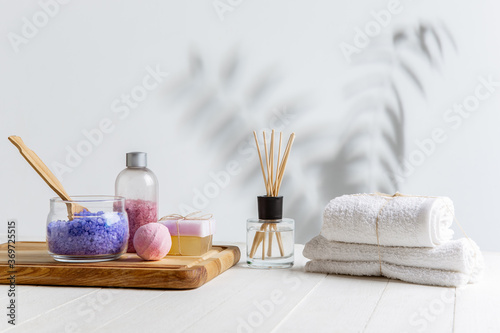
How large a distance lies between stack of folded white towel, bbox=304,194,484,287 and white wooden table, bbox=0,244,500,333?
0.02 m

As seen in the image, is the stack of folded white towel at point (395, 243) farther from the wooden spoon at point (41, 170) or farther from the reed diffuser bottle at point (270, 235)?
the wooden spoon at point (41, 170)

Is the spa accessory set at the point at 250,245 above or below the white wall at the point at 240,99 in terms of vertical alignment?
below

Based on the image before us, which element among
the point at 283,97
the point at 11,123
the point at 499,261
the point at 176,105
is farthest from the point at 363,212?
the point at 11,123

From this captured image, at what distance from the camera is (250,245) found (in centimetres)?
119

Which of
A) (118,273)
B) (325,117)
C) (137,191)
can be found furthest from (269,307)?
(325,117)

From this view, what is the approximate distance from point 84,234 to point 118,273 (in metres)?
0.11

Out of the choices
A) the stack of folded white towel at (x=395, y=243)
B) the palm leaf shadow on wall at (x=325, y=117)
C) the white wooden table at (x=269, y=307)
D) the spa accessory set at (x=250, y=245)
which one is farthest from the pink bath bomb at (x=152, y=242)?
the palm leaf shadow on wall at (x=325, y=117)

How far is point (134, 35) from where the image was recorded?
1.81 metres

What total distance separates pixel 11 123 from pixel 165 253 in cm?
A: 105

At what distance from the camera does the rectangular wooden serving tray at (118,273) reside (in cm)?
99

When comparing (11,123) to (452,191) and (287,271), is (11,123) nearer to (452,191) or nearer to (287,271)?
(287,271)

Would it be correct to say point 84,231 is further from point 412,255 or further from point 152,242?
point 412,255

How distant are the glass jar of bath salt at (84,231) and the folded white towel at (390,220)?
1.26ft

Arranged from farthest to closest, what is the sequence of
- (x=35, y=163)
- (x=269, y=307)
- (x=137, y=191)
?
(x=137, y=191), (x=35, y=163), (x=269, y=307)
